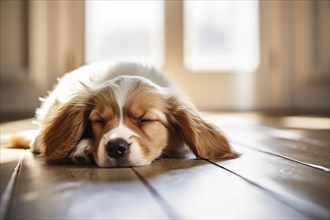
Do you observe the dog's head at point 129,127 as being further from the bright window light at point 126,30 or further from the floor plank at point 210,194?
the bright window light at point 126,30

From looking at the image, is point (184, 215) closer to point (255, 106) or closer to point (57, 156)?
point (57, 156)

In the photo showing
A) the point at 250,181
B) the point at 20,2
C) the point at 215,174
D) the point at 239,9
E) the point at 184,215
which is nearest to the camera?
the point at 184,215

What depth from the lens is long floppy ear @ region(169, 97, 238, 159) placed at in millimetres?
1530

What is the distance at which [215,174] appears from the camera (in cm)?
123

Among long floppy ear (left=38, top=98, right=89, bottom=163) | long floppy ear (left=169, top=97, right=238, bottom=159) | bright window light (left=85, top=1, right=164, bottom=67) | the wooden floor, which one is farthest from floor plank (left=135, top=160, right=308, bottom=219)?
bright window light (left=85, top=1, right=164, bottom=67)

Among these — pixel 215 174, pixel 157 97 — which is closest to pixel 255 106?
pixel 157 97

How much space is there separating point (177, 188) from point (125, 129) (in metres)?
0.37

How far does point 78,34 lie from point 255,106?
134cm

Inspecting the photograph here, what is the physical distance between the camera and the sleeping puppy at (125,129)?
4.49ft

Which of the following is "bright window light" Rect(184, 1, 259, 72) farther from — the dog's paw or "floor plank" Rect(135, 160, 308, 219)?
"floor plank" Rect(135, 160, 308, 219)

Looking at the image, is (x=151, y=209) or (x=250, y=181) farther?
(x=250, y=181)

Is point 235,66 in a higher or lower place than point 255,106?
higher

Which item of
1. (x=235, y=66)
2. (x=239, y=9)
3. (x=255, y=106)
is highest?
(x=239, y=9)

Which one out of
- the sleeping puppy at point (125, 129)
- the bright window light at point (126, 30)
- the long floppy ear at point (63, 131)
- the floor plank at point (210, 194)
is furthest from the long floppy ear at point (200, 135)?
the bright window light at point (126, 30)
